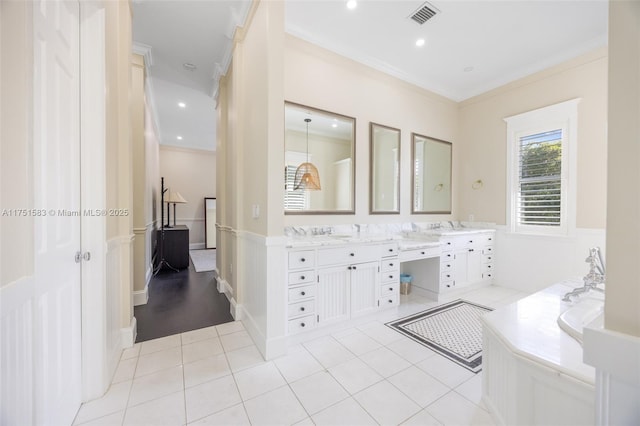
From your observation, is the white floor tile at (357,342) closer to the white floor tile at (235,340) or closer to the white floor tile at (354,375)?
the white floor tile at (354,375)

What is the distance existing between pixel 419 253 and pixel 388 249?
0.64 metres

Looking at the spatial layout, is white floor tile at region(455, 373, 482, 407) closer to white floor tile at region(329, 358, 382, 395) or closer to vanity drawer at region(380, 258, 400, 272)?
white floor tile at region(329, 358, 382, 395)

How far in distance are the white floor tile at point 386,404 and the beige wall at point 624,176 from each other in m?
1.28

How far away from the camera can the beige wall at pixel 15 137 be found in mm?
835

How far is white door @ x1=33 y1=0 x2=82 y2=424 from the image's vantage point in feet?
3.55

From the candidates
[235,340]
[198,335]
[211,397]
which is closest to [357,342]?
[235,340]

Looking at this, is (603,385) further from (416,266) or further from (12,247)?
(416,266)

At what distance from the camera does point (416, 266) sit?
142 inches

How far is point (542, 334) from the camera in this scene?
135 cm

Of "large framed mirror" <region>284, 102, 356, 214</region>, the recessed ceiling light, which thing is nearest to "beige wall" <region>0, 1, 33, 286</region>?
"large framed mirror" <region>284, 102, 356, 214</region>

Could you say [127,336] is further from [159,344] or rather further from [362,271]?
[362,271]

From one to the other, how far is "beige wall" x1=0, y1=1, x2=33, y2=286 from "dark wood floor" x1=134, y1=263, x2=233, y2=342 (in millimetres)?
1803

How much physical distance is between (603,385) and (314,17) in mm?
3299

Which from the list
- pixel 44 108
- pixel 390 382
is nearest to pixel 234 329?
pixel 390 382
